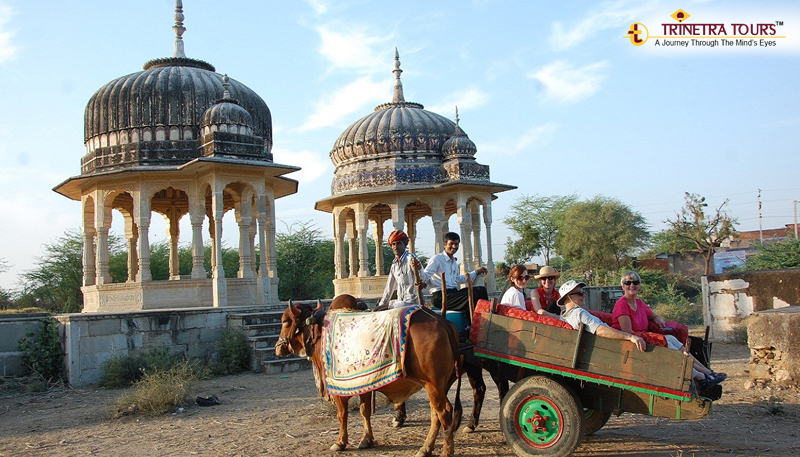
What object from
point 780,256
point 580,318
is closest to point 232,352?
point 580,318

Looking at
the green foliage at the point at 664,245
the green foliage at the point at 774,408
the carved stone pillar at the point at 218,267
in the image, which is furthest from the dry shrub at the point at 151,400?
the green foliage at the point at 664,245

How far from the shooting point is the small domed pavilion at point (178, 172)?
14.8m

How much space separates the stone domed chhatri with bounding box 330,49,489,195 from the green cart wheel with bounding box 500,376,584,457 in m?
15.2

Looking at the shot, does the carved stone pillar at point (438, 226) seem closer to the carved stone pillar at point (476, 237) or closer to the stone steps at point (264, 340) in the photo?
the carved stone pillar at point (476, 237)

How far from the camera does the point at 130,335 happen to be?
446 inches

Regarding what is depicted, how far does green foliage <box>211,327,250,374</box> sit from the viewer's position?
1169 cm

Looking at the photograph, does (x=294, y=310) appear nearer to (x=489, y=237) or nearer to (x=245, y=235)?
(x=245, y=235)

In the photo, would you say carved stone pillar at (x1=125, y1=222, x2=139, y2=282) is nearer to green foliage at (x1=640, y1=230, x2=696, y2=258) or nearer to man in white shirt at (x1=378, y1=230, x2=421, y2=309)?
man in white shirt at (x1=378, y1=230, x2=421, y2=309)

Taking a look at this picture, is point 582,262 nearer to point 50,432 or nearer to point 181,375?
point 181,375

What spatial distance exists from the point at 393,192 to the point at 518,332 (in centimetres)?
1564

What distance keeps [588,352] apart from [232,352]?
8.02 meters

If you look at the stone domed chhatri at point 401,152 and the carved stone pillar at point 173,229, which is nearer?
the carved stone pillar at point 173,229

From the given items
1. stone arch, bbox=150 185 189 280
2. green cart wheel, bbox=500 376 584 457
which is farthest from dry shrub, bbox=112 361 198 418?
stone arch, bbox=150 185 189 280

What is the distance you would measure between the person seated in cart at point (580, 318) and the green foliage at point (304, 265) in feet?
74.8
